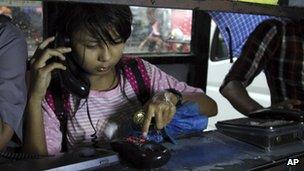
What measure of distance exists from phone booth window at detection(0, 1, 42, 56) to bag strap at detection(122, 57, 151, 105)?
593mm

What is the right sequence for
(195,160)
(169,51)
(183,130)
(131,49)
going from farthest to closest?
(169,51) → (131,49) → (183,130) → (195,160)

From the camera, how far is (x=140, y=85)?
1.60 m

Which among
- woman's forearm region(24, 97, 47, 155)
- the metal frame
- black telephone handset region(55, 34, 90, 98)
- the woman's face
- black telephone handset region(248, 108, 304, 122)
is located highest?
the metal frame

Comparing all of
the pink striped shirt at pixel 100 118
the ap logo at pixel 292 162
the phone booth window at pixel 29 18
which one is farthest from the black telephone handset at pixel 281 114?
the phone booth window at pixel 29 18

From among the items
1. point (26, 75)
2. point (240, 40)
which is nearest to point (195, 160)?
point (26, 75)

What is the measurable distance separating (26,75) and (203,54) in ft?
4.84

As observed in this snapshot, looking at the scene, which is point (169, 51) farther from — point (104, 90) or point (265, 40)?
point (104, 90)

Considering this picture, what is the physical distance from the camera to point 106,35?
4.45ft

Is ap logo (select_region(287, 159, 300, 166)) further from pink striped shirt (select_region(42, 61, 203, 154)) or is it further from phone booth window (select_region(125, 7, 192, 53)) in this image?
phone booth window (select_region(125, 7, 192, 53))

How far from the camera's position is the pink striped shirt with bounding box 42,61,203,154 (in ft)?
4.60

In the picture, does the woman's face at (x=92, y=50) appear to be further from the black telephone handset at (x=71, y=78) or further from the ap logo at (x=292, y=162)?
the ap logo at (x=292, y=162)

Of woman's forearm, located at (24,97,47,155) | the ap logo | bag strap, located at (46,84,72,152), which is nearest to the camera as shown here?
the ap logo

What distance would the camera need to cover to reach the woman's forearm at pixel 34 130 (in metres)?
1.31

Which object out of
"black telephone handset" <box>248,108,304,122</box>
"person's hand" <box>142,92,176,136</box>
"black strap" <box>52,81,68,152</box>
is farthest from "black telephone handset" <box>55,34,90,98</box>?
"black telephone handset" <box>248,108,304,122</box>
